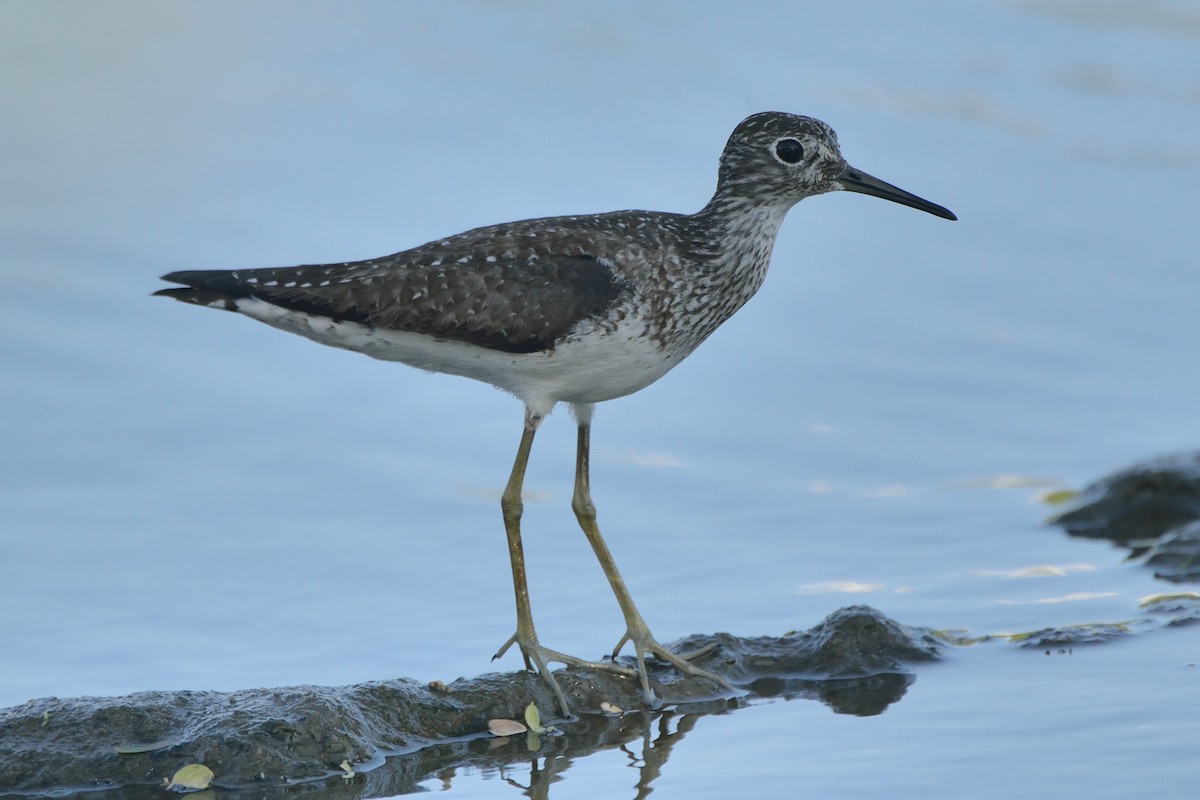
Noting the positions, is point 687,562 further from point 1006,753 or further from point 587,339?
point 1006,753

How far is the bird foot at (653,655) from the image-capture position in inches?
360

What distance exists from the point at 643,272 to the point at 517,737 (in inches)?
97.7

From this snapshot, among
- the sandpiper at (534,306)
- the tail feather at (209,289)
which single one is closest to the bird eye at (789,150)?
the sandpiper at (534,306)

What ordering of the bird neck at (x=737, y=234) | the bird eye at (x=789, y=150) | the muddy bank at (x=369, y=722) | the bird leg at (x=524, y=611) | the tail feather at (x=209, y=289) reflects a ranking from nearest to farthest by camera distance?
the muddy bank at (x=369, y=722) < the bird leg at (x=524, y=611) < the tail feather at (x=209, y=289) < the bird neck at (x=737, y=234) < the bird eye at (x=789, y=150)

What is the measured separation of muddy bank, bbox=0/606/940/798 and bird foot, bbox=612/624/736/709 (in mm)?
54

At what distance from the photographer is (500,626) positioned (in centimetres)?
1030

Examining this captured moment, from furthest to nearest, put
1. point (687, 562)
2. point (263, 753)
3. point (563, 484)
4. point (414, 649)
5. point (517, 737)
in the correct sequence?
point (563, 484) < point (687, 562) < point (414, 649) < point (517, 737) < point (263, 753)

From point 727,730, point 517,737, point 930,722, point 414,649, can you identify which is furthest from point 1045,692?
point 414,649

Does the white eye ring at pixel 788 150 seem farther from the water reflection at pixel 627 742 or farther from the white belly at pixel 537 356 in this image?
the water reflection at pixel 627 742

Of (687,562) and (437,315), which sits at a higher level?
(437,315)

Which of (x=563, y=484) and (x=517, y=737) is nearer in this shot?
(x=517, y=737)

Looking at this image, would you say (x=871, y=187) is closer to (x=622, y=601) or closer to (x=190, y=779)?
(x=622, y=601)

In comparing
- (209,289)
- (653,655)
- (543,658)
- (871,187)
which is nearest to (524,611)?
(543,658)

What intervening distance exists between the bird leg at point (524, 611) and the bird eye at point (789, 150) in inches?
79.9
